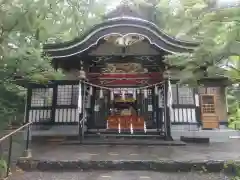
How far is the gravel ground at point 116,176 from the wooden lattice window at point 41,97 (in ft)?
21.3

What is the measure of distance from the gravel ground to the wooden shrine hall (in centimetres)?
417

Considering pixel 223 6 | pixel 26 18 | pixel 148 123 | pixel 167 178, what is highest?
pixel 26 18

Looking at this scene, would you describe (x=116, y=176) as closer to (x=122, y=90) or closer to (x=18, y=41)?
(x=18, y=41)

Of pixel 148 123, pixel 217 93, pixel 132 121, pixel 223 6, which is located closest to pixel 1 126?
pixel 223 6

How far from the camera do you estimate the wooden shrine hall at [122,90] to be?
10438 mm

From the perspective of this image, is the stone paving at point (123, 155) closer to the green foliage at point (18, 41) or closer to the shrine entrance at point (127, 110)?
the green foliage at point (18, 41)

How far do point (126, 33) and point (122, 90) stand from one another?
3.07 meters

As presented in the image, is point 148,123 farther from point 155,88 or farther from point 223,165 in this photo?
point 223,165

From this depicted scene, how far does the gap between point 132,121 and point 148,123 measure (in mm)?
996

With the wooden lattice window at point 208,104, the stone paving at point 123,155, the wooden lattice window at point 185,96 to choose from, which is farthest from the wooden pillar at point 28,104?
the wooden lattice window at point 208,104

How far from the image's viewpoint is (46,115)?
12195 mm

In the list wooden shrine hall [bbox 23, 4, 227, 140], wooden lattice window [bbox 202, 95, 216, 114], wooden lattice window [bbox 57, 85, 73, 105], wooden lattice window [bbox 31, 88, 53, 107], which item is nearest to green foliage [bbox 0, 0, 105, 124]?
wooden shrine hall [bbox 23, 4, 227, 140]

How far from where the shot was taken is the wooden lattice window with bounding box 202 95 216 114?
1250 cm

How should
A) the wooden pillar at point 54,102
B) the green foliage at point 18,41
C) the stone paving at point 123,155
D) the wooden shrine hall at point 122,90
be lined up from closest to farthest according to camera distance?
the green foliage at point 18,41
the stone paving at point 123,155
the wooden shrine hall at point 122,90
the wooden pillar at point 54,102
